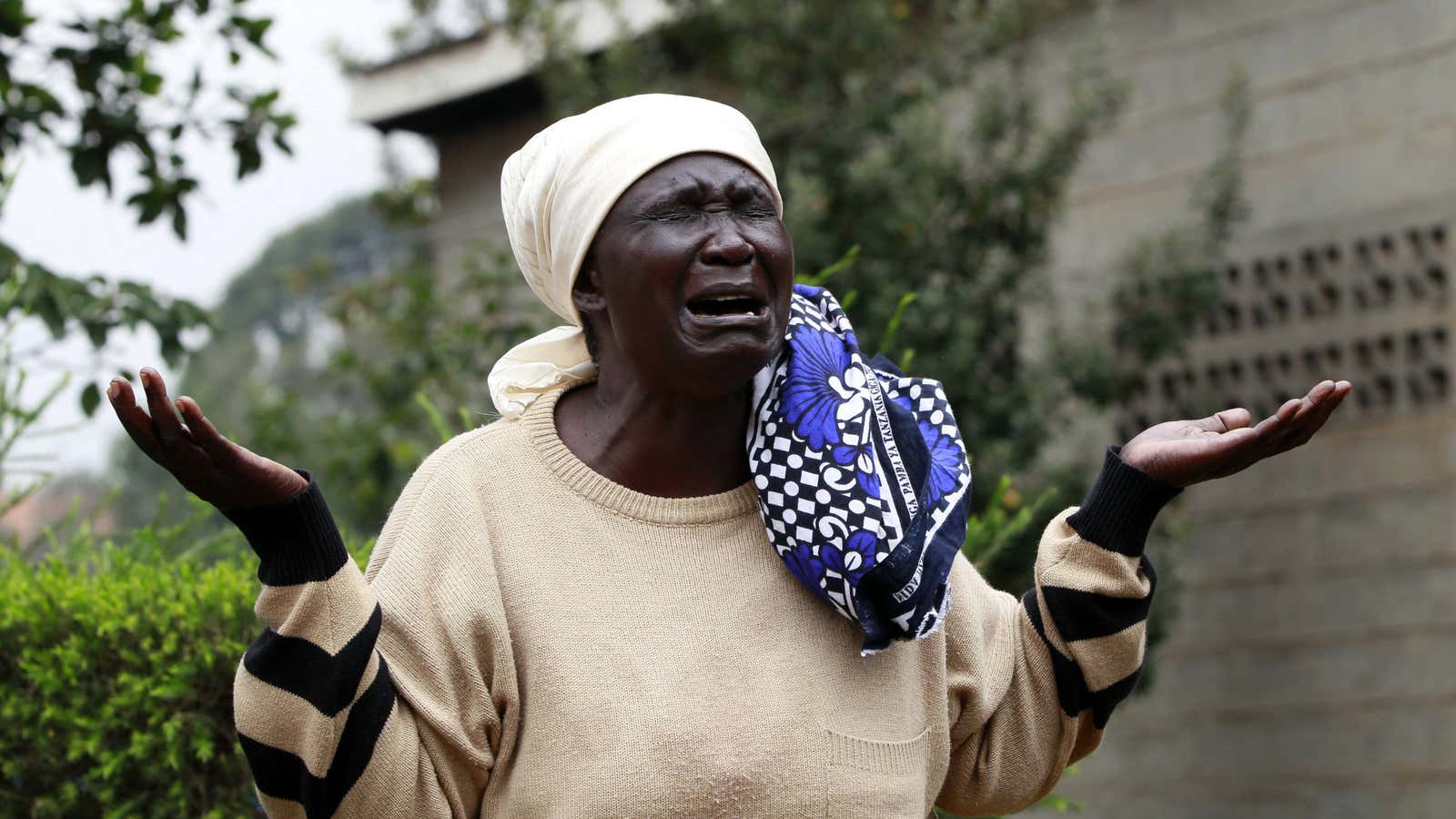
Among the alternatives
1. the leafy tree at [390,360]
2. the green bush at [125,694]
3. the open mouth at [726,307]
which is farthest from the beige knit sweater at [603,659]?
the leafy tree at [390,360]

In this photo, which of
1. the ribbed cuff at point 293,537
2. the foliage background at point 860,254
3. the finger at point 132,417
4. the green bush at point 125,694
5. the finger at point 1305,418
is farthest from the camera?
the foliage background at point 860,254

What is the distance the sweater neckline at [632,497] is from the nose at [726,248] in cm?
34

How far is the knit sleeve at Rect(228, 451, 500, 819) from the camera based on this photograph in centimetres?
210

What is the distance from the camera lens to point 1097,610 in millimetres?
2436

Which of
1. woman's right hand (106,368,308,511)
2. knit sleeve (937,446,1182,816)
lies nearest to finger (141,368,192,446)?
woman's right hand (106,368,308,511)

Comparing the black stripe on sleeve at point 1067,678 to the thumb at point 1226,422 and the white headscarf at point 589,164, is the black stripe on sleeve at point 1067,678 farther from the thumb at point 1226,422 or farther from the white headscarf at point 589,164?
the white headscarf at point 589,164

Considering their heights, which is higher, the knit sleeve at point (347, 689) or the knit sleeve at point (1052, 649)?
the knit sleeve at point (347, 689)

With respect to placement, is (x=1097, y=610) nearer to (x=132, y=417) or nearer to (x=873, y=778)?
(x=873, y=778)

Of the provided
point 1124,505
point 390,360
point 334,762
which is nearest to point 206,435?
point 334,762

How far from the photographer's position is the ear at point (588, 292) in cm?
244

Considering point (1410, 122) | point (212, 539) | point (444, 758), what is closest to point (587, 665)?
point (444, 758)

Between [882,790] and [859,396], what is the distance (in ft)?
1.72

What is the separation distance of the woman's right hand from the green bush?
1231mm

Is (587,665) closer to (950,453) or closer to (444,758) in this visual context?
(444,758)
